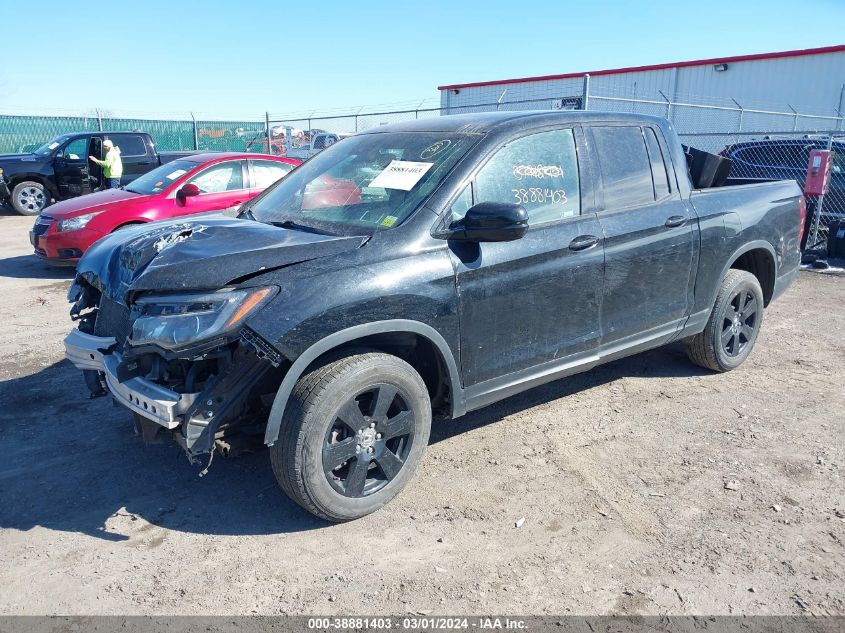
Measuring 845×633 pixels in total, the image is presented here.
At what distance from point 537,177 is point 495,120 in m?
0.42

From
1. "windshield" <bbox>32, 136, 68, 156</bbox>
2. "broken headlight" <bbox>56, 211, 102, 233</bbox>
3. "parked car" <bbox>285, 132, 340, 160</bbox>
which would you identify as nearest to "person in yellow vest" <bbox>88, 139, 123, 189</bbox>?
"windshield" <bbox>32, 136, 68, 156</bbox>

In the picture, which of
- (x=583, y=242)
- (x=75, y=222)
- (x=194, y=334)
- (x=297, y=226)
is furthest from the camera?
(x=75, y=222)

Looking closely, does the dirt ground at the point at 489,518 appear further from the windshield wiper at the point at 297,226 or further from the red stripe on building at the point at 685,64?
the red stripe on building at the point at 685,64

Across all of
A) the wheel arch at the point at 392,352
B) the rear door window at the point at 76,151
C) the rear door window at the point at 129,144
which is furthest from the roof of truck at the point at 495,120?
the rear door window at the point at 76,151

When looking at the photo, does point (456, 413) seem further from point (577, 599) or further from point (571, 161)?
point (571, 161)

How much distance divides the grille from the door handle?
7.90 ft

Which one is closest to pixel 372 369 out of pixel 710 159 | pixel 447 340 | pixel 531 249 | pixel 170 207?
pixel 447 340

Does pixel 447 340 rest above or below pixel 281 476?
above

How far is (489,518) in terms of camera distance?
342 cm

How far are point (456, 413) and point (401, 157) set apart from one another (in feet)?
4.88

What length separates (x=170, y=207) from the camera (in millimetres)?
8875

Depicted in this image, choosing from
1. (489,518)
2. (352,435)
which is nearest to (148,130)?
(352,435)

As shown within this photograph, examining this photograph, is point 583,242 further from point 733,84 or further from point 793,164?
point 733,84

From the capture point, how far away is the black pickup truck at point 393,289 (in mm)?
3062
